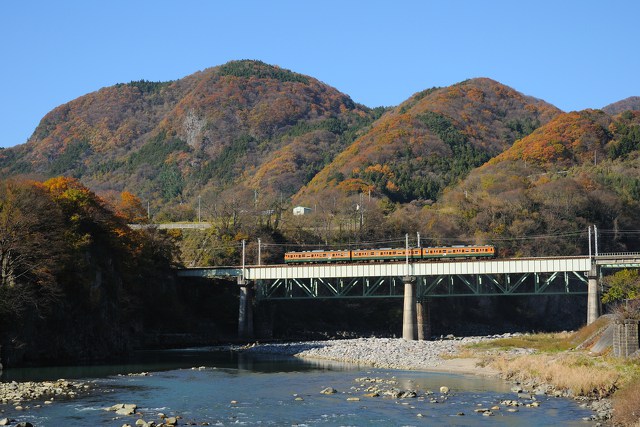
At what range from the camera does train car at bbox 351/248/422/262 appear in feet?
293

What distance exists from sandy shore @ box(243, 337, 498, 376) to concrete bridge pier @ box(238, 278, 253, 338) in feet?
33.3

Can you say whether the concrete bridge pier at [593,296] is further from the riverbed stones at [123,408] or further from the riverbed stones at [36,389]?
the riverbed stones at [123,408]

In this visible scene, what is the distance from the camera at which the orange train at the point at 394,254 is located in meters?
87.6

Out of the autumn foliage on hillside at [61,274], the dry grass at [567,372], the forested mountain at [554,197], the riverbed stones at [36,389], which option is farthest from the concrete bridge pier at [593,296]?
the riverbed stones at [36,389]

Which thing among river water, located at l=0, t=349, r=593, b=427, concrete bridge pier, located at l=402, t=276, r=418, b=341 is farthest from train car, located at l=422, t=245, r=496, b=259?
river water, located at l=0, t=349, r=593, b=427

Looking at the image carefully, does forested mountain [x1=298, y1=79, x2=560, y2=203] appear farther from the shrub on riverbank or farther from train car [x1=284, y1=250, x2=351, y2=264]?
the shrub on riverbank

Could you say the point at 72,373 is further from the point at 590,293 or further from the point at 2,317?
the point at 590,293

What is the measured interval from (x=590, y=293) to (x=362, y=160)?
101 meters

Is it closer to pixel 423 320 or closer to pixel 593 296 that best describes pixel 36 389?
pixel 423 320

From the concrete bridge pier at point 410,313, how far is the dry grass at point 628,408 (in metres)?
49.7

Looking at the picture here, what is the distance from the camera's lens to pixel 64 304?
70.2 meters

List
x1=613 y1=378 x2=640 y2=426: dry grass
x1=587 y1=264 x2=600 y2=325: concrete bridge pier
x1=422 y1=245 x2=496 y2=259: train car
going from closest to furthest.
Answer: x1=613 y1=378 x2=640 y2=426: dry grass → x1=587 y1=264 x2=600 y2=325: concrete bridge pier → x1=422 y1=245 x2=496 y2=259: train car

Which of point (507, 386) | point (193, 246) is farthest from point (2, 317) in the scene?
point (193, 246)

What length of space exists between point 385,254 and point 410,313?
7068 millimetres
